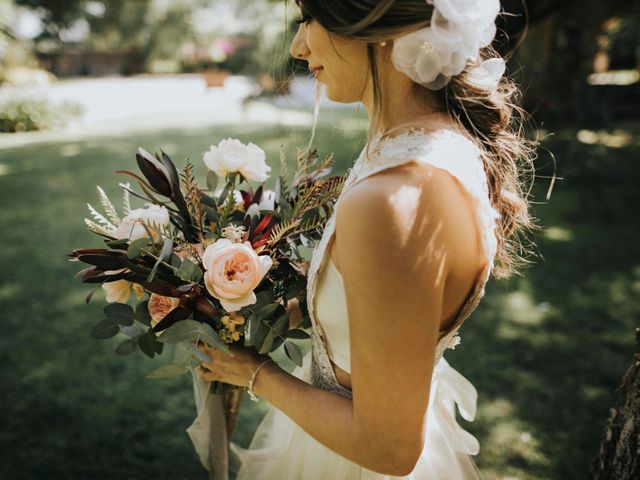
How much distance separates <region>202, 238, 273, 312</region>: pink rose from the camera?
1.16 metres

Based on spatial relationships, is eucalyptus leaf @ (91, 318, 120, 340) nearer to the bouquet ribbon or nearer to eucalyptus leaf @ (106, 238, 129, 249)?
eucalyptus leaf @ (106, 238, 129, 249)

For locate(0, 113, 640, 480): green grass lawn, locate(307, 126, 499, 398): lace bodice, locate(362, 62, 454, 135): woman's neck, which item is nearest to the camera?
locate(307, 126, 499, 398): lace bodice

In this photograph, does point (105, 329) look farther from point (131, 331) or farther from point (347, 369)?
point (347, 369)

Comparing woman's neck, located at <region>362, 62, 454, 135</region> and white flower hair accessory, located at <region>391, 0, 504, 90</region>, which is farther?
woman's neck, located at <region>362, 62, 454, 135</region>

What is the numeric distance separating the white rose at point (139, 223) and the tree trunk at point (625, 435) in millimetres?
1544

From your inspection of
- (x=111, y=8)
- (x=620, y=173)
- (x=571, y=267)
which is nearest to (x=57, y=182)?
(x=571, y=267)

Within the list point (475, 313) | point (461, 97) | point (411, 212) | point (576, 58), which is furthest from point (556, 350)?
point (576, 58)

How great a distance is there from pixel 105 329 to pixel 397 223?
90 cm

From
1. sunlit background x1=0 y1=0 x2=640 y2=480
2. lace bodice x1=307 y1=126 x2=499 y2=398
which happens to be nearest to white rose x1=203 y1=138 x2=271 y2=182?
sunlit background x1=0 y1=0 x2=640 y2=480

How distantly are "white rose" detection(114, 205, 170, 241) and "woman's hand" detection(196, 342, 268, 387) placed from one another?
0.35 meters

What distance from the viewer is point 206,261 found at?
118 cm

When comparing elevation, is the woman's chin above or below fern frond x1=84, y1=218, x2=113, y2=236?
above

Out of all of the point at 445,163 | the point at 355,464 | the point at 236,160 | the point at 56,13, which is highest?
the point at 56,13

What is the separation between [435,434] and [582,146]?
815cm
